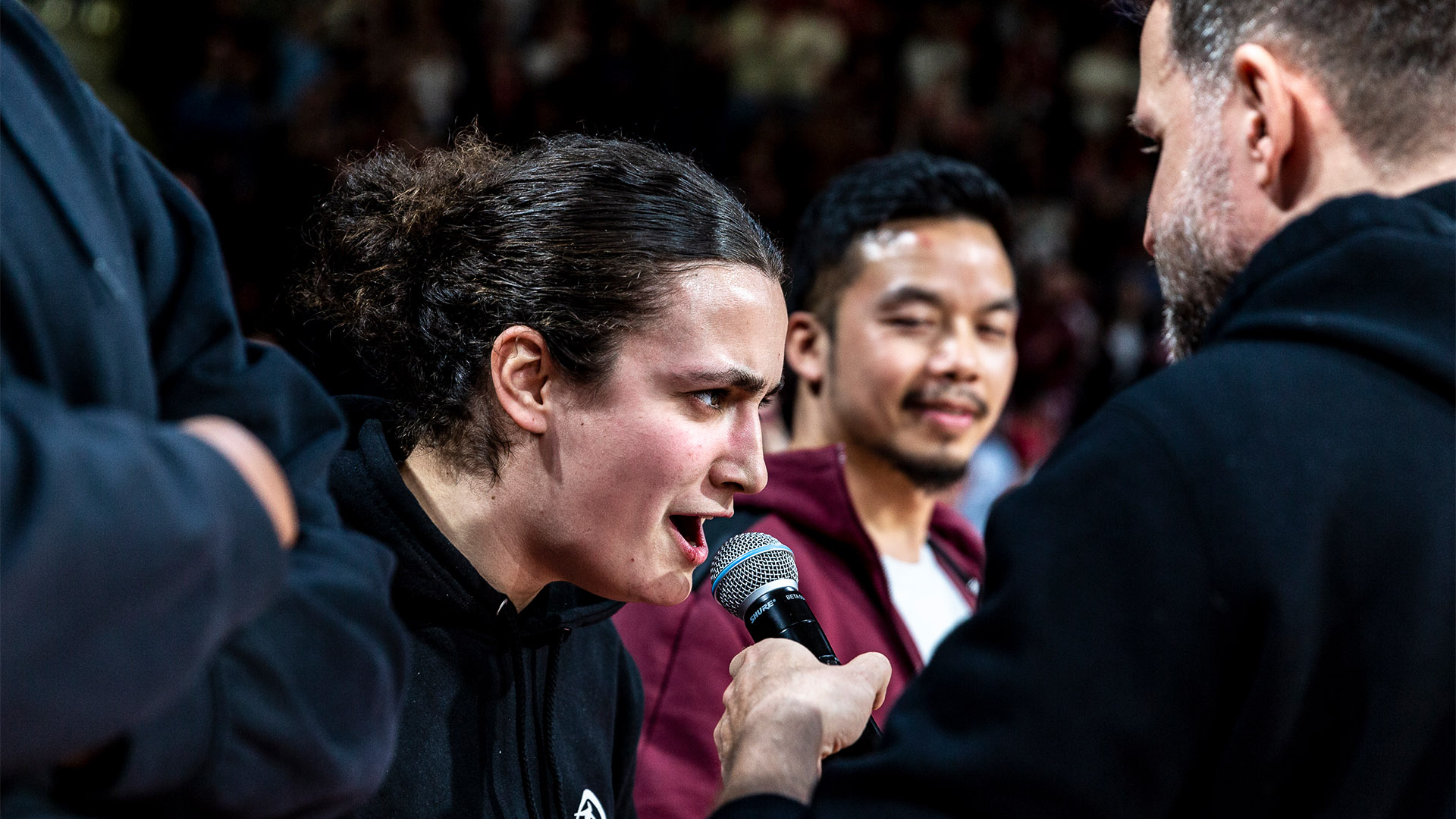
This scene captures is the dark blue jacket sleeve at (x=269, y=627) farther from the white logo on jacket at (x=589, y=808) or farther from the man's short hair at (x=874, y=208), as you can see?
the man's short hair at (x=874, y=208)

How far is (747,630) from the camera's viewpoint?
77.9 inches

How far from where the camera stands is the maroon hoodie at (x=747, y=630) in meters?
2.08

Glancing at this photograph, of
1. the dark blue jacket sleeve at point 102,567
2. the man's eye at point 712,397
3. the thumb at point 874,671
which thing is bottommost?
the thumb at point 874,671

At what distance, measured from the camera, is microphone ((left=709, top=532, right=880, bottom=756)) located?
159 cm

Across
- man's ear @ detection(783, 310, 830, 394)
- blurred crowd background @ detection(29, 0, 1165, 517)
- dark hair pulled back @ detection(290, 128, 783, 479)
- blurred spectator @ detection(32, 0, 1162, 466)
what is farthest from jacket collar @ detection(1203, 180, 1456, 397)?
blurred spectator @ detection(32, 0, 1162, 466)

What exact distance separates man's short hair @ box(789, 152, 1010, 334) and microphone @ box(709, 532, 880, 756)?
130cm

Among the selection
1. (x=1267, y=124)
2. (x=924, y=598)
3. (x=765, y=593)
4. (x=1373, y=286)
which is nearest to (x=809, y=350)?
(x=924, y=598)

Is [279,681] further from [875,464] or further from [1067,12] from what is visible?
[1067,12]

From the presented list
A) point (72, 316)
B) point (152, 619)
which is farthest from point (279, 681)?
point (72, 316)

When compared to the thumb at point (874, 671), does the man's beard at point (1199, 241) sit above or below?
above

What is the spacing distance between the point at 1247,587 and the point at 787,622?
0.67 m

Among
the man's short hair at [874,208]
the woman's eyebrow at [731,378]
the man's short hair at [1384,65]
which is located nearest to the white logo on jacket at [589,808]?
the woman's eyebrow at [731,378]

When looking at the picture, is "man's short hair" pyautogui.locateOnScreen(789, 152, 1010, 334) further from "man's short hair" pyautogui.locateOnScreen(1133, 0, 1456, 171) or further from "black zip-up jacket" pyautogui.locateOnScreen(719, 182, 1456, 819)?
"black zip-up jacket" pyautogui.locateOnScreen(719, 182, 1456, 819)

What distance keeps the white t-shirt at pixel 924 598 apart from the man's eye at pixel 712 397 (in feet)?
3.57
